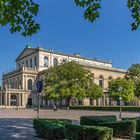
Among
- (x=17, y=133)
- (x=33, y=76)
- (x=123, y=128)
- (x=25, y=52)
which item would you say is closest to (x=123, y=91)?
(x=33, y=76)

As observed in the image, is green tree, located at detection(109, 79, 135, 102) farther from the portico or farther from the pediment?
the pediment

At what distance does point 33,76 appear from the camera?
351 ft

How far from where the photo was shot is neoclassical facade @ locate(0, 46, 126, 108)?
10069 centimetres

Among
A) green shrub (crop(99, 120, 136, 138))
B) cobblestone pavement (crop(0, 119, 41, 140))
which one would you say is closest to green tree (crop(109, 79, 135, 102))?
cobblestone pavement (crop(0, 119, 41, 140))

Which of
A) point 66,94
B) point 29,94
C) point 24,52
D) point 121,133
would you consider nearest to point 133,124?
point 121,133

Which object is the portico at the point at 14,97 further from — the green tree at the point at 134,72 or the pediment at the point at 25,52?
the green tree at the point at 134,72

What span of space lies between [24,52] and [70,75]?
49.2m

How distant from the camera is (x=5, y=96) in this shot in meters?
101

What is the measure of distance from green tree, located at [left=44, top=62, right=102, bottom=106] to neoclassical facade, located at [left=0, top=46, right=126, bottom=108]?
2253cm

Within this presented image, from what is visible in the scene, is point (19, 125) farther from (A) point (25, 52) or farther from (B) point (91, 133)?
(A) point (25, 52)

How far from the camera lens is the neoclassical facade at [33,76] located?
330 ft

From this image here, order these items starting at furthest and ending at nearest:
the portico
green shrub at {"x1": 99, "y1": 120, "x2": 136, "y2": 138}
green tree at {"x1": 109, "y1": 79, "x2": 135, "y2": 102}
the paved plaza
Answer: the portico → green tree at {"x1": 109, "y1": 79, "x2": 135, "y2": 102} → the paved plaza → green shrub at {"x1": 99, "y1": 120, "x2": 136, "y2": 138}

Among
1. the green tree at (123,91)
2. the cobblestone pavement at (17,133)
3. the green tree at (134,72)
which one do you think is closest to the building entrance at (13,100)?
the green tree at (134,72)

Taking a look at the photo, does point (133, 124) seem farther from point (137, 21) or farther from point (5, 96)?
point (5, 96)
